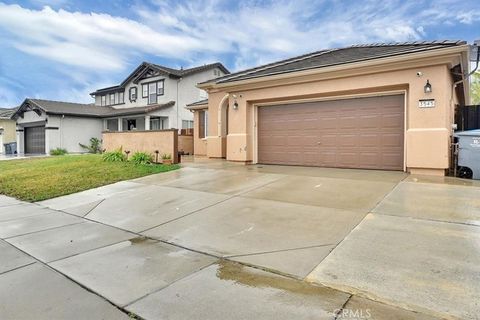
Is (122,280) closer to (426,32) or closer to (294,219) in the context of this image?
(294,219)

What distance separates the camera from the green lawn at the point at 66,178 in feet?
28.5

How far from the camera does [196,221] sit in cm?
539

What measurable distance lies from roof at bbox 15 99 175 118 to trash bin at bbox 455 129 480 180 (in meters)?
20.3

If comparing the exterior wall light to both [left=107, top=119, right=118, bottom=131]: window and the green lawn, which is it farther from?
[left=107, top=119, right=118, bottom=131]: window

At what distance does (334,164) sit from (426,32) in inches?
614

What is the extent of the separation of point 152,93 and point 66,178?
18223mm

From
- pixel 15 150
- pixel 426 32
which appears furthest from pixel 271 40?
pixel 15 150

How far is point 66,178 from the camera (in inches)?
400

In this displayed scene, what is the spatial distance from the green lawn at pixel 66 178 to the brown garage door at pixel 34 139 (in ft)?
59.3

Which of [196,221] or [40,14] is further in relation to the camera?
[40,14]

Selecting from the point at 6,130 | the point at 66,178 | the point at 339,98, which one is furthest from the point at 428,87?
the point at 6,130

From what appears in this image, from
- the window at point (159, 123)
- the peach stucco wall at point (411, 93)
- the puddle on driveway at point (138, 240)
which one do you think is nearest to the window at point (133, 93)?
the window at point (159, 123)

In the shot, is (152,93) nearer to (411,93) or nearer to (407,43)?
(407,43)

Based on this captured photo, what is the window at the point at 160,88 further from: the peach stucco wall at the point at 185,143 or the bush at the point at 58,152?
the peach stucco wall at the point at 185,143
